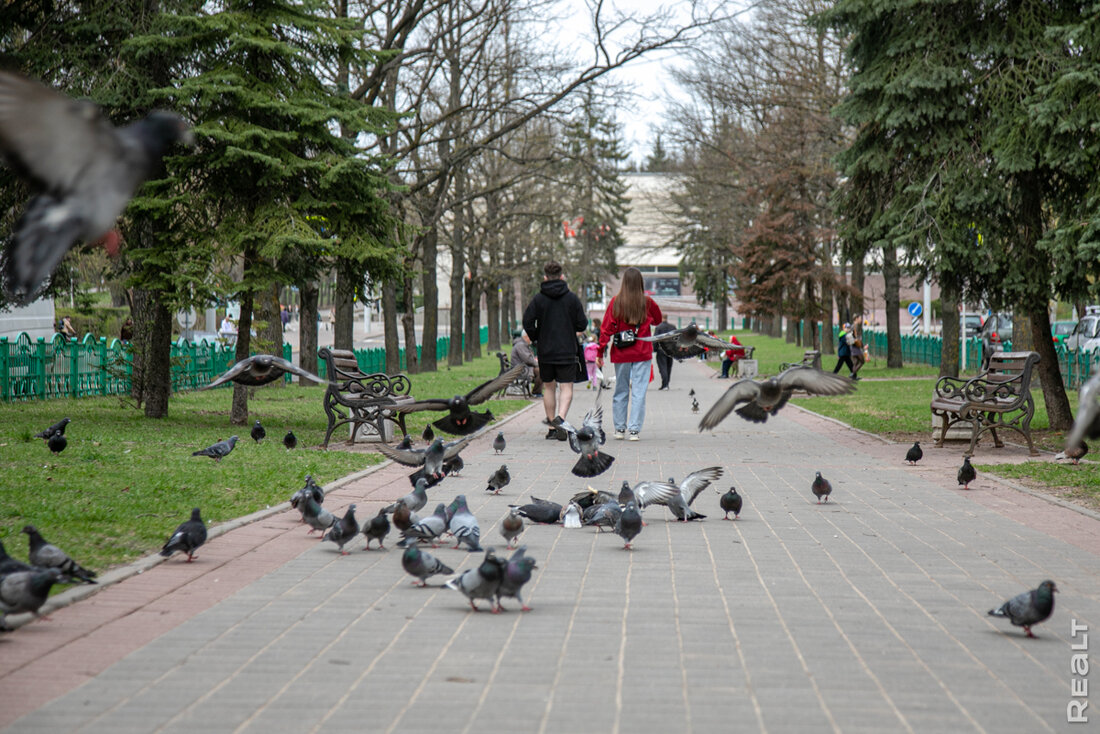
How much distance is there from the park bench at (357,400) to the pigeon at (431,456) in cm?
375

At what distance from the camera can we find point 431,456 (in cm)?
853

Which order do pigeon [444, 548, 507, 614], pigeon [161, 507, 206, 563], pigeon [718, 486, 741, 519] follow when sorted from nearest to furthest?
pigeon [444, 548, 507, 614] → pigeon [161, 507, 206, 563] → pigeon [718, 486, 741, 519]

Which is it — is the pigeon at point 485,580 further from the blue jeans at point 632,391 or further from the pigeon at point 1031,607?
the blue jeans at point 632,391

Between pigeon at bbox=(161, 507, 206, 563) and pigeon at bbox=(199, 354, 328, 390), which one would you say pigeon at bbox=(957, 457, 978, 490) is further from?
pigeon at bbox=(161, 507, 206, 563)

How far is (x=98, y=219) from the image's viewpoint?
159 inches

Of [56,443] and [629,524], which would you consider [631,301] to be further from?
[629,524]

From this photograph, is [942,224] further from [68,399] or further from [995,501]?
[68,399]

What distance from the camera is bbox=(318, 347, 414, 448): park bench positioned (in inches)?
529

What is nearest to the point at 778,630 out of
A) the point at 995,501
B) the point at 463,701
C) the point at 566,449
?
the point at 463,701

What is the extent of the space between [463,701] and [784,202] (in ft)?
135

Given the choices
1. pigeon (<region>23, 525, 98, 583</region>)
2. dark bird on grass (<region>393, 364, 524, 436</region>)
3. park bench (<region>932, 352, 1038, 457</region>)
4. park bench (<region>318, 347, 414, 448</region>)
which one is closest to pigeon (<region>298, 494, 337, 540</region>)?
dark bird on grass (<region>393, 364, 524, 436</region>)

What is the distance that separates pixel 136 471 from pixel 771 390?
609 centimetres

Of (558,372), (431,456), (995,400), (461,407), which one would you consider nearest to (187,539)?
(431,456)

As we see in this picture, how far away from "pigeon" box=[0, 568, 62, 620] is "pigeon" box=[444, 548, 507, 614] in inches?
79.5
